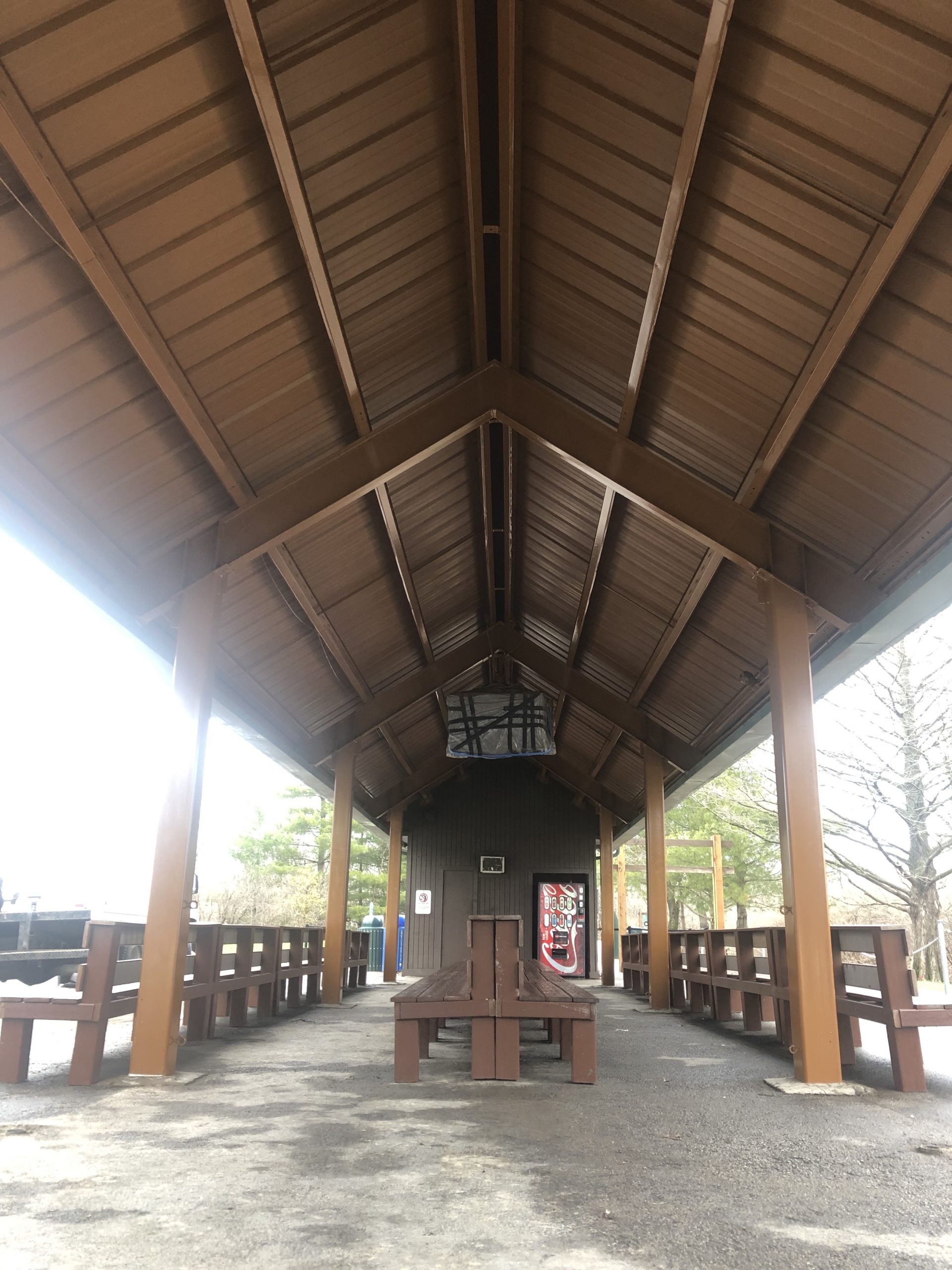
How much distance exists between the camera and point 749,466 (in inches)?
226

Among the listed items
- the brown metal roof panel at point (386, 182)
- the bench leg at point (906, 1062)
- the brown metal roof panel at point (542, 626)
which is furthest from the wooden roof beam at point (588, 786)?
the brown metal roof panel at point (386, 182)

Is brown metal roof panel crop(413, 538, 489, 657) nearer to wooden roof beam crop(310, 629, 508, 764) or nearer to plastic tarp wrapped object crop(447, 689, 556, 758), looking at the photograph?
wooden roof beam crop(310, 629, 508, 764)

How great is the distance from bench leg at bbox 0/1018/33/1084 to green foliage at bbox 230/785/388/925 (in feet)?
69.0

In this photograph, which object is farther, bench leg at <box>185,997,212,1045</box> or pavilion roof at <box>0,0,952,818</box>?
bench leg at <box>185,997,212,1045</box>

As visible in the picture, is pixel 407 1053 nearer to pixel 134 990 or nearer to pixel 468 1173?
pixel 134 990

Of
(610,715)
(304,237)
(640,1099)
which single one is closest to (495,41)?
(304,237)

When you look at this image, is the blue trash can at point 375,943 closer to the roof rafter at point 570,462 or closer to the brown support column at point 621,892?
the brown support column at point 621,892

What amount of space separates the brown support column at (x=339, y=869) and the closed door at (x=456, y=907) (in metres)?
5.65

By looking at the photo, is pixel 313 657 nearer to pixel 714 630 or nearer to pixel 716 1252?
pixel 714 630

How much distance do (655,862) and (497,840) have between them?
6.24m

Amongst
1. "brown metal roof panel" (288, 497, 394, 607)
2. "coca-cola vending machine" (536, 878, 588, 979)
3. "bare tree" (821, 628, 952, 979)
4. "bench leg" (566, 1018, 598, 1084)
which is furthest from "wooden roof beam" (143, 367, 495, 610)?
"bare tree" (821, 628, 952, 979)

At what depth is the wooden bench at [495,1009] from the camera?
16.3 feet

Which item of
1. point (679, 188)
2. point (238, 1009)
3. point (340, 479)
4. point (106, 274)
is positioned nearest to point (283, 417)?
point (340, 479)

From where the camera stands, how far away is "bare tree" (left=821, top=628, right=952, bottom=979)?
Result: 55.1 feet
